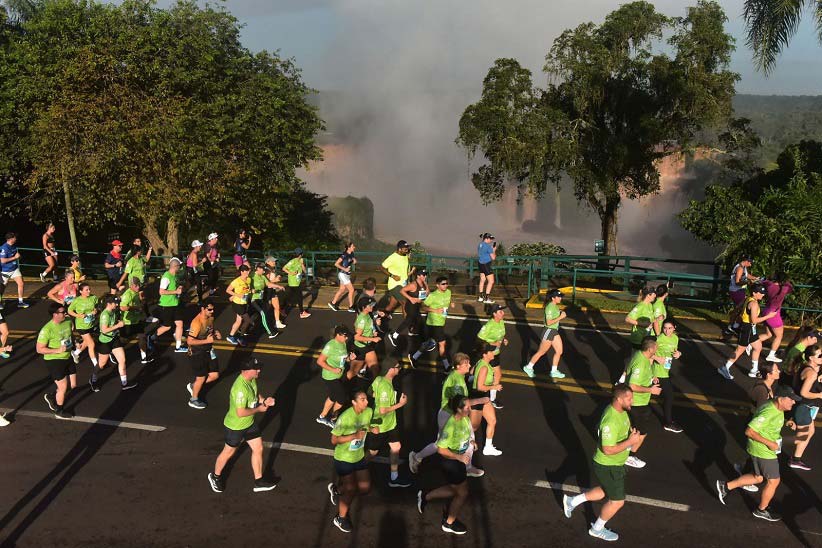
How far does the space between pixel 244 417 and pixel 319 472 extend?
1.43 metres

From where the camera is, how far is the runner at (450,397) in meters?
7.63

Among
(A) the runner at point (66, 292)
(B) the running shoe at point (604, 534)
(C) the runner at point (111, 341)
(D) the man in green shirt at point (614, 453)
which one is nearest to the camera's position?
(D) the man in green shirt at point (614, 453)

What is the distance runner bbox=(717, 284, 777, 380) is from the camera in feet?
37.5

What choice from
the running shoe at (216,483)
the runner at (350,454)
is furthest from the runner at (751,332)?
the running shoe at (216,483)

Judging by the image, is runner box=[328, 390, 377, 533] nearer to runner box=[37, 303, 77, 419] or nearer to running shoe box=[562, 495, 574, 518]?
running shoe box=[562, 495, 574, 518]

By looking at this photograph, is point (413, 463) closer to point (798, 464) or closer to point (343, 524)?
point (343, 524)

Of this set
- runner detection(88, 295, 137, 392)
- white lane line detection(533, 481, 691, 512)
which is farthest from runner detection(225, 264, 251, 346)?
white lane line detection(533, 481, 691, 512)

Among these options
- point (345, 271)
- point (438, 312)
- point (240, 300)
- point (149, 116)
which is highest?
point (149, 116)

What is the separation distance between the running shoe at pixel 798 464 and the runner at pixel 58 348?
416 inches

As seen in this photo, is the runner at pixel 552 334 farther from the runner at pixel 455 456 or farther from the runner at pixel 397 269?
the runner at pixel 455 456

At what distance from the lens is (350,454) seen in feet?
22.8

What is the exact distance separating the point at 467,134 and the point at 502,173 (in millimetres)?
2831

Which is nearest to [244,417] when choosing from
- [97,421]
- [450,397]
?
[450,397]

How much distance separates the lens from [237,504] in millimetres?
7645
